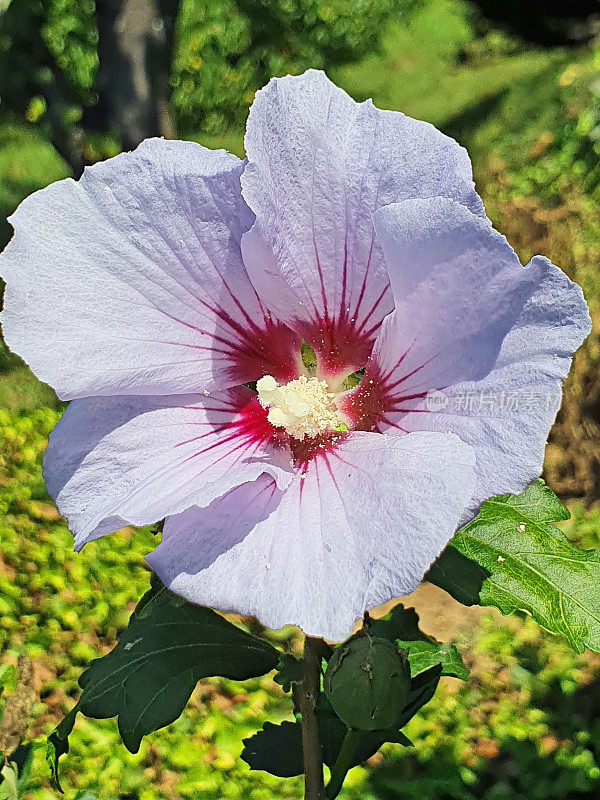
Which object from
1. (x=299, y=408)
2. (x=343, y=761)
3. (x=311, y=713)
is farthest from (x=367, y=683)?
(x=299, y=408)

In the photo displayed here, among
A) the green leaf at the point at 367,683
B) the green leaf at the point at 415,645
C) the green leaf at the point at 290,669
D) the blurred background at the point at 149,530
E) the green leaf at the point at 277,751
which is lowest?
the blurred background at the point at 149,530

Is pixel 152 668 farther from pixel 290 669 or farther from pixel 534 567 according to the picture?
pixel 534 567

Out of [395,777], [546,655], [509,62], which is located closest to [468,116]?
[509,62]

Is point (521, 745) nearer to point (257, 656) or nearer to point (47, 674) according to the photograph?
point (47, 674)

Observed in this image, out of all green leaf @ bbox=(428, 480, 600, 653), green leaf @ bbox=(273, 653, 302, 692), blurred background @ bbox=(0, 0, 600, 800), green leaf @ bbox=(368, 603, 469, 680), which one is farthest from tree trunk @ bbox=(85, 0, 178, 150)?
green leaf @ bbox=(428, 480, 600, 653)

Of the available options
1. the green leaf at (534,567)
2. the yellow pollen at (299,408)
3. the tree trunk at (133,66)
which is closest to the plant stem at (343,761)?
the green leaf at (534,567)

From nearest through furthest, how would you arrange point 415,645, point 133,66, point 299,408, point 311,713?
point 299,408 < point 311,713 < point 415,645 < point 133,66

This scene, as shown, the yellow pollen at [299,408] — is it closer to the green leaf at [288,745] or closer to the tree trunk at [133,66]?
the green leaf at [288,745]
